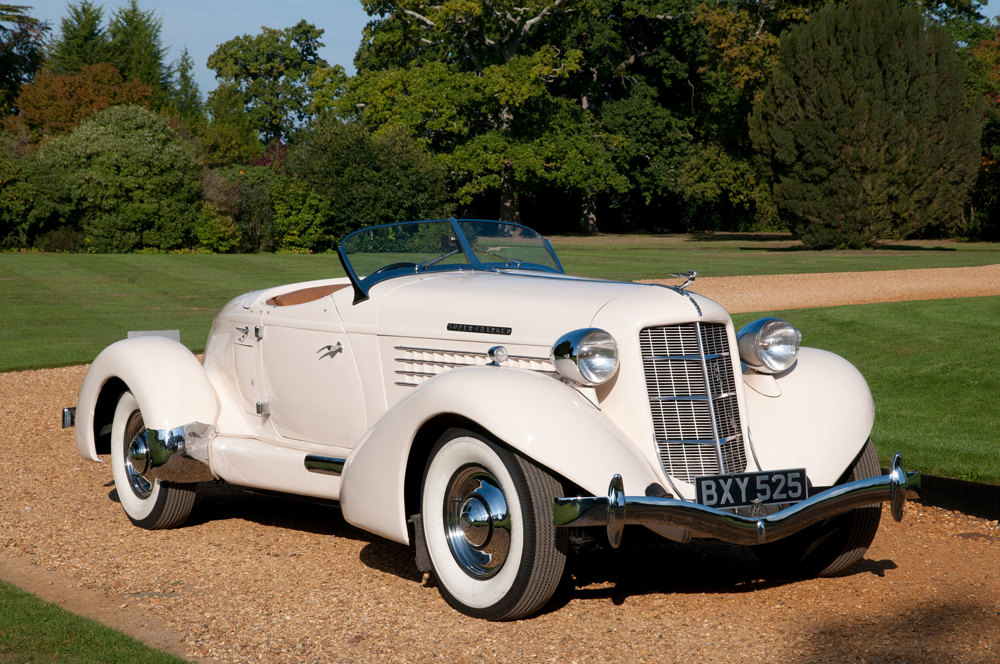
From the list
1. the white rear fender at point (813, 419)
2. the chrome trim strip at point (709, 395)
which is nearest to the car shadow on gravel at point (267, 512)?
the chrome trim strip at point (709, 395)

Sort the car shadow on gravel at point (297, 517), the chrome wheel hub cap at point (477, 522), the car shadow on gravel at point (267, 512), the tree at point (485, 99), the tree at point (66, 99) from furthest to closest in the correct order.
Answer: the tree at point (66, 99) < the tree at point (485, 99) < the car shadow on gravel at point (267, 512) < the car shadow on gravel at point (297, 517) < the chrome wheel hub cap at point (477, 522)

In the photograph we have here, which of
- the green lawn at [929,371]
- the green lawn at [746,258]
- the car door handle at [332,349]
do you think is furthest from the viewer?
the green lawn at [746,258]

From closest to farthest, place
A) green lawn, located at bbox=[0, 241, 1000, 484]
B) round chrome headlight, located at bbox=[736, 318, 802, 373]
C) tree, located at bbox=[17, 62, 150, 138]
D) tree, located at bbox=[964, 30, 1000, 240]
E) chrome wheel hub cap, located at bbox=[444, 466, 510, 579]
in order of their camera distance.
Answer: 1. chrome wheel hub cap, located at bbox=[444, 466, 510, 579]
2. round chrome headlight, located at bbox=[736, 318, 802, 373]
3. green lawn, located at bbox=[0, 241, 1000, 484]
4. tree, located at bbox=[964, 30, 1000, 240]
5. tree, located at bbox=[17, 62, 150, 138]

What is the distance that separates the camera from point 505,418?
4043mm

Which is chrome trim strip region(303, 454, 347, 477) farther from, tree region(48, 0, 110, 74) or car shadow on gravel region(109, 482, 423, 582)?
tree region(48, 0, 110, 74)

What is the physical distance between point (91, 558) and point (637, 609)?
279 cm

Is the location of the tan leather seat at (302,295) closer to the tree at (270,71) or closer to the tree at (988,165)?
the tree at (988,165)

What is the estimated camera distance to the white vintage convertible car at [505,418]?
13.3 ft

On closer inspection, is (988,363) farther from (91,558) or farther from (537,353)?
(91,558)

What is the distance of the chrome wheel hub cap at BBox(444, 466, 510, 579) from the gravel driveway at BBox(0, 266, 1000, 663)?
0.24 metres

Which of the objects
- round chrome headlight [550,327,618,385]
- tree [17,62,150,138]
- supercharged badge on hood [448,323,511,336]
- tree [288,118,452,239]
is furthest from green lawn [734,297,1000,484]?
tree [17,62,150,138]

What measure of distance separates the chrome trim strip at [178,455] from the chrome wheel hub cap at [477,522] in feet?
6.29

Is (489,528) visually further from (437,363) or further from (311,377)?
(311,377)

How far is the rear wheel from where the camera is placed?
15.8ft
